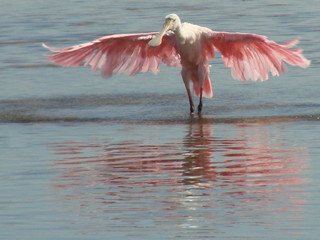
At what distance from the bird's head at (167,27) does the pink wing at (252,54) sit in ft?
1.44

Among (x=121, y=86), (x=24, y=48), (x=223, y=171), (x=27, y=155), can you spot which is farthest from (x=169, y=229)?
(x=24, y=48)

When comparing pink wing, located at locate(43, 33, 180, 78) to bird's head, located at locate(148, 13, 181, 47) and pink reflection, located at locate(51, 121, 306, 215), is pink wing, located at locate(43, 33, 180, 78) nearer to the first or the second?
bird's head, located at locate(148, 13, 181, 47)

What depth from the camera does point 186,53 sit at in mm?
13883

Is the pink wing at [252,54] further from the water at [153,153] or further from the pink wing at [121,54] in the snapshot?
the pink wing at [121,54]

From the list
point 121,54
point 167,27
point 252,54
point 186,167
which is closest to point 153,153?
point 186,167

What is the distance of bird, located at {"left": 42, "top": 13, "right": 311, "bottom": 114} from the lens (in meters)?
13.4

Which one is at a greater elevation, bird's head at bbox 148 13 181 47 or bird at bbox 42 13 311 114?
bird's head at bbox 148 13 181 47

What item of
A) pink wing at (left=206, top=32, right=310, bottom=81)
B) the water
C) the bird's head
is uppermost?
the bird's head

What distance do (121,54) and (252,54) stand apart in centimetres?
170

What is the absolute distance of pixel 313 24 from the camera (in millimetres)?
20250

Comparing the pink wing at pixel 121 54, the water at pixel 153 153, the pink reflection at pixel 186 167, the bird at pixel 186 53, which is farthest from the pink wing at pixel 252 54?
the pink reflection at pixel 186 167

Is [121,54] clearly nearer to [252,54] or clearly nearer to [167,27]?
[167,27]

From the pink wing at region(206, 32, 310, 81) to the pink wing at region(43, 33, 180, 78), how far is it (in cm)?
74

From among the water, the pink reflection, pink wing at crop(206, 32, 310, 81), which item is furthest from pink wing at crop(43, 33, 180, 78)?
the pink reflection
